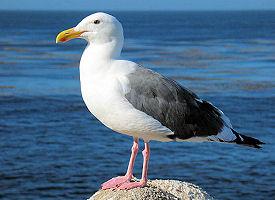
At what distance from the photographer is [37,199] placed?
20.4 meters

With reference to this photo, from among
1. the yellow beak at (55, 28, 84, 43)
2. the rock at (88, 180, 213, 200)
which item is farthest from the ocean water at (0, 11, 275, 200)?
the yellow beak at (55, 28, 84, 43)

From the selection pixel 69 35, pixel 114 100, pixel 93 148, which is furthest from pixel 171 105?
pixel 93 148

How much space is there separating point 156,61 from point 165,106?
45329 mm

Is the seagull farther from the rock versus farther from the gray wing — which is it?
the rock

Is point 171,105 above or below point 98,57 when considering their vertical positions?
below

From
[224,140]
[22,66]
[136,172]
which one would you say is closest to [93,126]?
[136,172]

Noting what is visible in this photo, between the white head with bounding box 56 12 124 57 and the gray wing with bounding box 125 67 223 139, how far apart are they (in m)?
0.46

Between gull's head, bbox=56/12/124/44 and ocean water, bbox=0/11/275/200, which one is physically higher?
gull's head, bbox=56/12/124/44

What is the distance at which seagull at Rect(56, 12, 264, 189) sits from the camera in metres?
7.52

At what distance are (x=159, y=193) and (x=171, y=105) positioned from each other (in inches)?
41.1

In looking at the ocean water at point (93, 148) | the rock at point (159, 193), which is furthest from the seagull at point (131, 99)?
the ocean water at point (93, 148)

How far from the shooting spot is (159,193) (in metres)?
7.61

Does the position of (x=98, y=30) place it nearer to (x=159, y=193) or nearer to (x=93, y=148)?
(x=159, y=193)

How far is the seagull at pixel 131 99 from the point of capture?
7523mm
